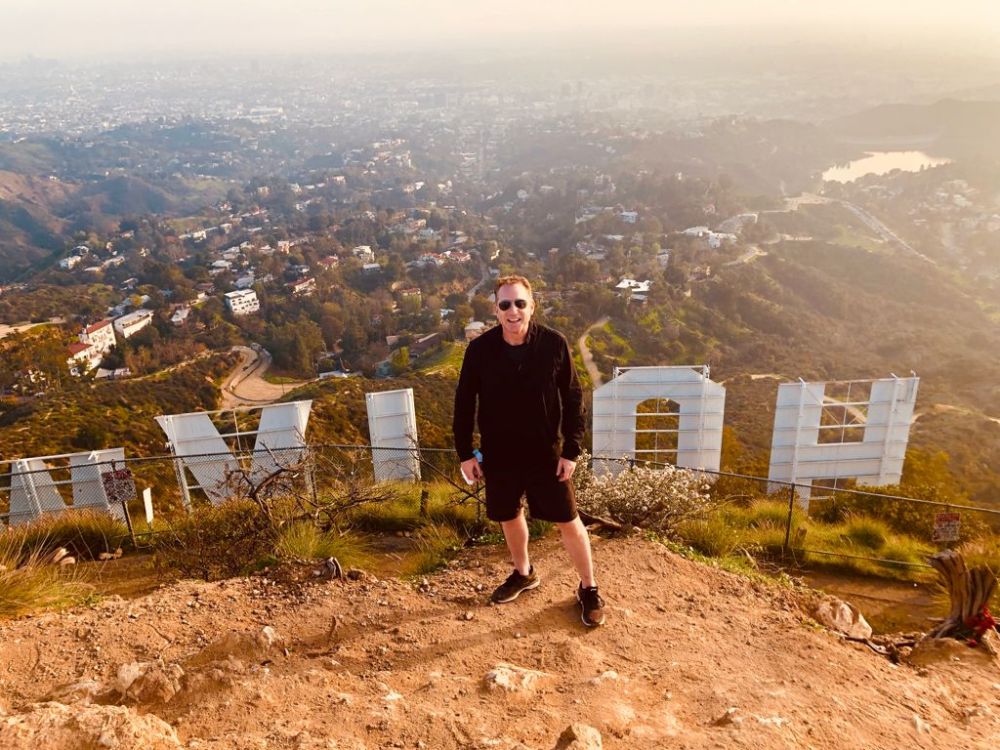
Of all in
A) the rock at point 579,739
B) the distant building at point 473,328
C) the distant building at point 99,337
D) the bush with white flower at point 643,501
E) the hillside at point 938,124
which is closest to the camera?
the rock at point 579,739

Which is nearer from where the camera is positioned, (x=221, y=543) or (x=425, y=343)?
(x=221, y=543)

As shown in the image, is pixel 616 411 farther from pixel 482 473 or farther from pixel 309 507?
pixel 482 473

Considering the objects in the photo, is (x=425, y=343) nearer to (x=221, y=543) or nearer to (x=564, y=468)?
(x=221, y=543)

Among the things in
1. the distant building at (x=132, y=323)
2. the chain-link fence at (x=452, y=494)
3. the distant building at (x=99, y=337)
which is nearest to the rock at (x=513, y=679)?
the chain-link fence at (x=452, y=494)

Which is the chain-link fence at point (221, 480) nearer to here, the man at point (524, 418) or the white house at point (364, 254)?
the man at point (524, 418)

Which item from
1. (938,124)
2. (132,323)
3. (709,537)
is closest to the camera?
(709,537)

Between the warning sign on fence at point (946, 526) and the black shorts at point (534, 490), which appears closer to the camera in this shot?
the black shorts at point (534, 490)

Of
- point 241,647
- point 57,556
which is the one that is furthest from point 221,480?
point 241,647
